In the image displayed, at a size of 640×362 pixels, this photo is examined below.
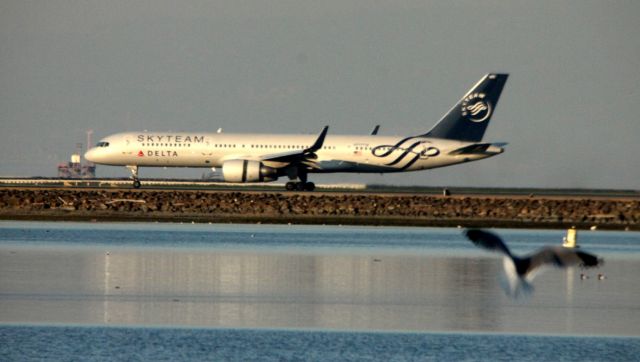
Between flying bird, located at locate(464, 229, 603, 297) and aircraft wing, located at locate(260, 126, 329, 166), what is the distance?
58445mm

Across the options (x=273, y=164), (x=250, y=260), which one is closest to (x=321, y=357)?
(x=250, y=260)

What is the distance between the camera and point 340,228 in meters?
60.2

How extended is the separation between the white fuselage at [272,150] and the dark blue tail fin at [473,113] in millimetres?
1501

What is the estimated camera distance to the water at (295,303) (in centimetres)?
2555

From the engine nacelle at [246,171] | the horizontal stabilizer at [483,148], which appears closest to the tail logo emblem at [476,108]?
the horizontal stabilizer at [483,148]

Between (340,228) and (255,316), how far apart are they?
102 ft

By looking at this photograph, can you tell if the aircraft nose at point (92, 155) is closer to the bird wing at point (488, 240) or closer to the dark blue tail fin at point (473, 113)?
the dark blue tail fin at point (473, 113)

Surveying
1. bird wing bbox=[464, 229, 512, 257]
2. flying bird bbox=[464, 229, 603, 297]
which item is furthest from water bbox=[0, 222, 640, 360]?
bird wing bbox=[464, 229, 512, 257]

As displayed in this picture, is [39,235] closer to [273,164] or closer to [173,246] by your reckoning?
[173,246]

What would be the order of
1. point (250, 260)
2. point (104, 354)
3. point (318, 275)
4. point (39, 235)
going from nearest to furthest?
point (104, 354) → point (318, 275) → point (250, 260) → point (39, 235)

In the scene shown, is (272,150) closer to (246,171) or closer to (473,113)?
(246,171)

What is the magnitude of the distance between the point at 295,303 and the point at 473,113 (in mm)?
56626

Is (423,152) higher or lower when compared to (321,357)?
higher

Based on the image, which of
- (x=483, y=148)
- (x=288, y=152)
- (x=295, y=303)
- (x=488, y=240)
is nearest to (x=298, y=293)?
(x=295, y=303)
